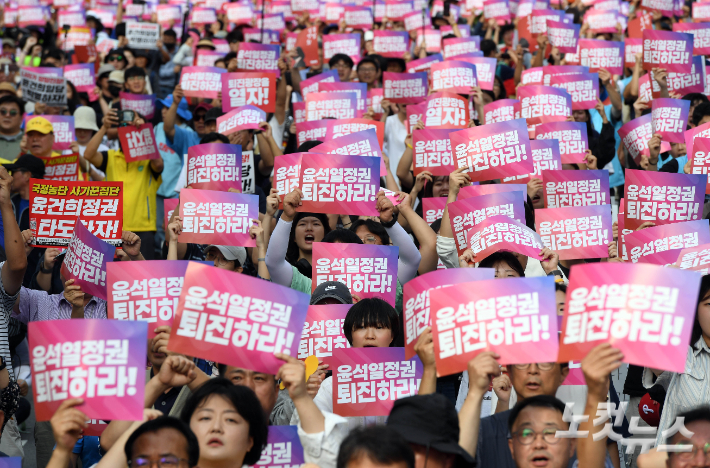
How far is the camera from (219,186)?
24.3 feet

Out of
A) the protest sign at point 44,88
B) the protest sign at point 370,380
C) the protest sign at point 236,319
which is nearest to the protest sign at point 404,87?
the protest sign at point 44,88

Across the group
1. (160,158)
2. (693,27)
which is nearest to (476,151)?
(160,158)

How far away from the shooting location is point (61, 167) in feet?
27.1

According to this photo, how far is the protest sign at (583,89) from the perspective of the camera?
951 centimetres

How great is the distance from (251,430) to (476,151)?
3875 millimetres

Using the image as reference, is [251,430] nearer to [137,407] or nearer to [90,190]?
[137,407]

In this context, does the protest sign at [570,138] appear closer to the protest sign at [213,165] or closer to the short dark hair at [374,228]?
the short dark hair at [374,228]

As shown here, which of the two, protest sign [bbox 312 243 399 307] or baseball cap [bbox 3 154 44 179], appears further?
baseball cap [bbox 3 154 44 179]

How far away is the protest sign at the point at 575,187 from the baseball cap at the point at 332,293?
227 centimetres

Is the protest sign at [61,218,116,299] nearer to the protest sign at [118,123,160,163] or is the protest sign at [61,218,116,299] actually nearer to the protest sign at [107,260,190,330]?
the protest sign at [107,260,190,330]

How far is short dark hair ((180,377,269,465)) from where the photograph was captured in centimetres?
375

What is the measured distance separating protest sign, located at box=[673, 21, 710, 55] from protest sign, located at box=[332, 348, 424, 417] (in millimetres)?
7948

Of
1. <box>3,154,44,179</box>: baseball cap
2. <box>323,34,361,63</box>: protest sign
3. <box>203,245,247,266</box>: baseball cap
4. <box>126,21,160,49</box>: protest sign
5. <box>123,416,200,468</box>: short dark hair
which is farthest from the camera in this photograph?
<box>126,21,160,49</box>: protest sign

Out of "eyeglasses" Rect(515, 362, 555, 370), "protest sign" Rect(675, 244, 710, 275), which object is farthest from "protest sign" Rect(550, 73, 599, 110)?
"eyeglasses" Rect(515, 362, 555, 370)
